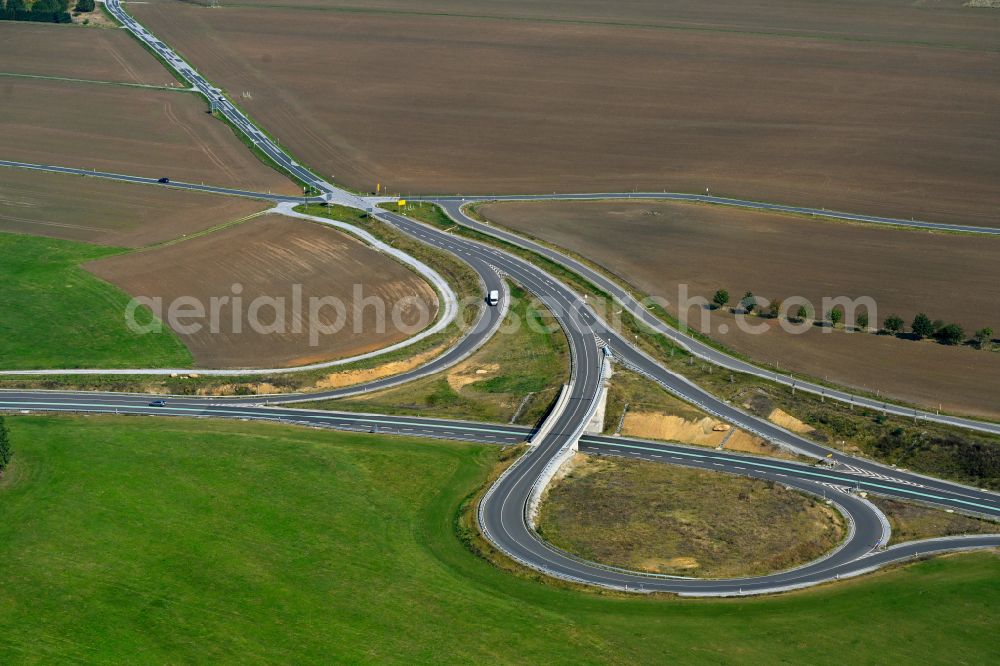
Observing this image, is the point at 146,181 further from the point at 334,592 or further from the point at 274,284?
the point at 334,592

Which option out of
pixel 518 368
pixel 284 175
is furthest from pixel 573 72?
pixel 518 368

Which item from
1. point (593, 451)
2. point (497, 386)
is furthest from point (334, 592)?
point (497, 386)

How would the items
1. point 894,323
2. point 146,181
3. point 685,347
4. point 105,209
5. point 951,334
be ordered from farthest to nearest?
point 146,181, point 105,209, point 685,347, point 894,323, point 951,334

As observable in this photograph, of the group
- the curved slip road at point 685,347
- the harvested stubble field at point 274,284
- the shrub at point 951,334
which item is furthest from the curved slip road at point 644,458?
the shrub at point 951,334

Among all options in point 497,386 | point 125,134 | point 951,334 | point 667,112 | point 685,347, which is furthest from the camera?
point 125,134

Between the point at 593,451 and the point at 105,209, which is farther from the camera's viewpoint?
the point at 105,209

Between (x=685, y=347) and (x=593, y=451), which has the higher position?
(x=685, y=347)
